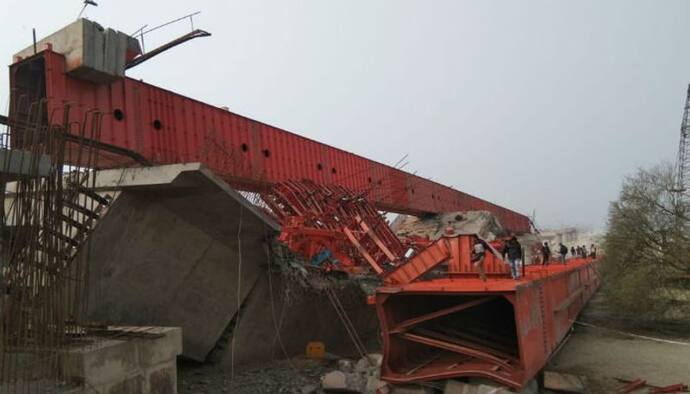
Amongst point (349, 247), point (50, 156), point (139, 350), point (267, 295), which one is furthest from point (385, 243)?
point (50, 156)

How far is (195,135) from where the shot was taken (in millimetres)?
12477

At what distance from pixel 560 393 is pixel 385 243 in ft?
23.5

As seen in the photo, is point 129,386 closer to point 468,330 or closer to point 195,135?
point 468,330

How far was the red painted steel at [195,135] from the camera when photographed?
31.5 ft

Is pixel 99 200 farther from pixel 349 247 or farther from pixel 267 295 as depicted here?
pixel 349 247

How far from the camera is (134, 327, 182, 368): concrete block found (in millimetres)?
6051

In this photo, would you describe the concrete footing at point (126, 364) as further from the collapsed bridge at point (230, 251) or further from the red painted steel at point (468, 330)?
the red painted steel at point (468, 330)

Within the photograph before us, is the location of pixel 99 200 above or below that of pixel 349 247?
above

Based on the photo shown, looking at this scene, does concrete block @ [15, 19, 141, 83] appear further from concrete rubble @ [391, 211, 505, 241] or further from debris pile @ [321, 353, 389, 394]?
concrete rubble @ [391, 211, 505, 241]

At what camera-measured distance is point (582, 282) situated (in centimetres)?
1702

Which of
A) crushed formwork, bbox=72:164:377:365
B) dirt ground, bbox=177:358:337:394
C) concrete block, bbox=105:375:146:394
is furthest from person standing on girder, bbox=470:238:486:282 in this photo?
concrete block, bbox=105:375:146:394

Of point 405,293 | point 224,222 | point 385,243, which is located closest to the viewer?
point 405,293

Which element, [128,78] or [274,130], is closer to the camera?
[128,78]

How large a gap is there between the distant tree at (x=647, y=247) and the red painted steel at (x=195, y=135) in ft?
30.4
